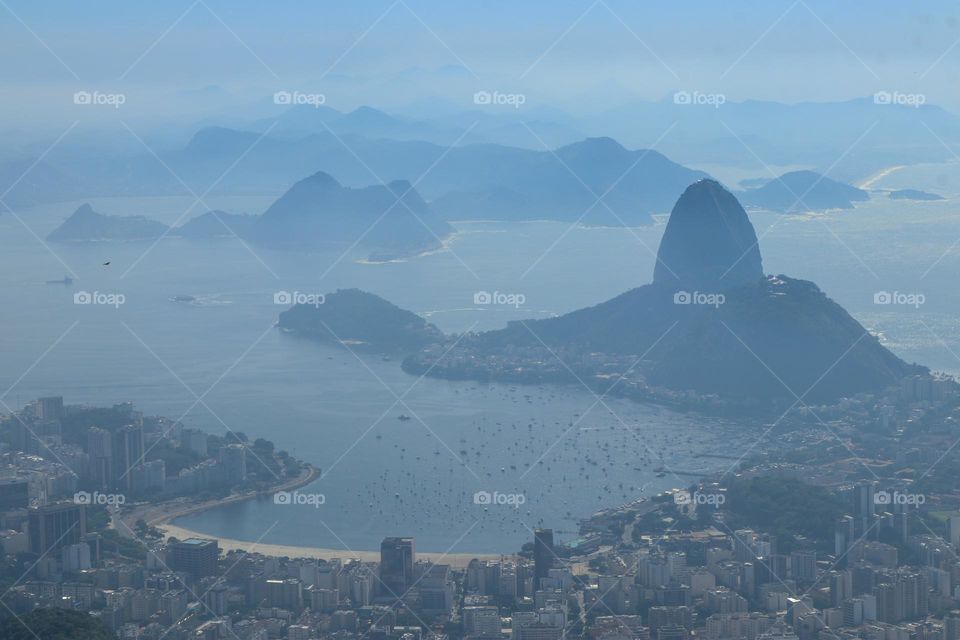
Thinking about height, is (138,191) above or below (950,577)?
above

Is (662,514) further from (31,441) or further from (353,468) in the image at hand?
(31,441)

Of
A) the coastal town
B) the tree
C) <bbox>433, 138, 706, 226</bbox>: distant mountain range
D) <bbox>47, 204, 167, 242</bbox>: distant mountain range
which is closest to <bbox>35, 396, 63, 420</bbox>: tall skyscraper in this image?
the coastal town

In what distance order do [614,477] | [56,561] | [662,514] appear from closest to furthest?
[56,561] → [662,514] → [614,477]

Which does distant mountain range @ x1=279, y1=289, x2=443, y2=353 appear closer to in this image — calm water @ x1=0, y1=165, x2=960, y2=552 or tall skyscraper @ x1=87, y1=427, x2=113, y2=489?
calm water @ x1=0, y1=165, x2=960, y2=552

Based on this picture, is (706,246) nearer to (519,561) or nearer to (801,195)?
(519,561)

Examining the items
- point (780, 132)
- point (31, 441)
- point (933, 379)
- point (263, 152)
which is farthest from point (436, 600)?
point (780, 132)

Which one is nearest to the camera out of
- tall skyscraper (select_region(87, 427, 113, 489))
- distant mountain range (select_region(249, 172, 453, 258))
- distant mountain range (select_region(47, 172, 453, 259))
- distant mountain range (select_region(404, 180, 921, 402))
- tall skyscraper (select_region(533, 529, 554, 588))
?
tall skyscraper (select_region(533, 529, 554, 588))
